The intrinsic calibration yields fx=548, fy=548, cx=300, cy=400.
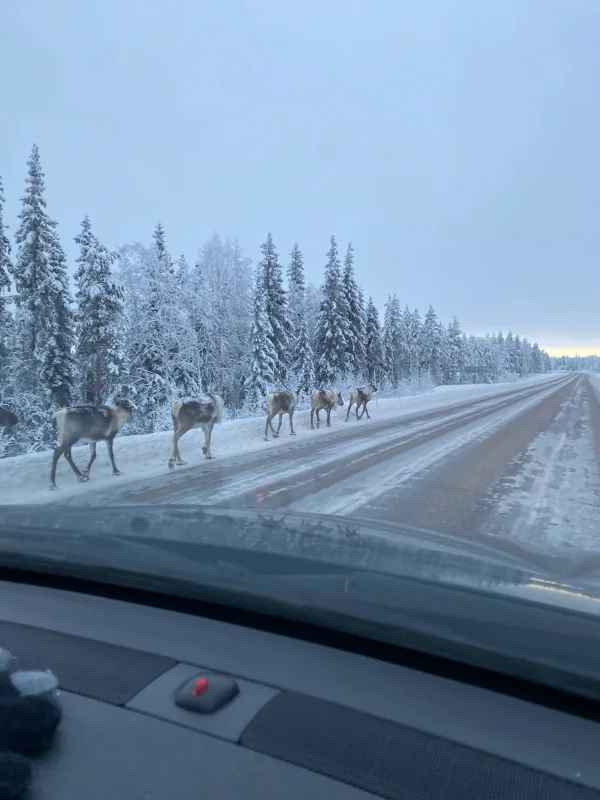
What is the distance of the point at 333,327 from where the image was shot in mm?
41781

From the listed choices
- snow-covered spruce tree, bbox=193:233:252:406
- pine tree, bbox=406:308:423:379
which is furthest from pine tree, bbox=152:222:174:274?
pine tree, bbox=406:308:423:379

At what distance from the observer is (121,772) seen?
1203 mm

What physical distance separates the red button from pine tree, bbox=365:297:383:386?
5092cm

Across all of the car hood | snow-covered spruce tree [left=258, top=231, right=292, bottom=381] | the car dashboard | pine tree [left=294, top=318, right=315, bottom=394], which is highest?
snow-covered spruce tree [left=258, top=231, right=292, bottom=381]

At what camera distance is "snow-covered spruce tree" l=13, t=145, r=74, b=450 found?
86.1ft

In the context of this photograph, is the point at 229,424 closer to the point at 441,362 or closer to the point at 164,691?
the point at 164,691

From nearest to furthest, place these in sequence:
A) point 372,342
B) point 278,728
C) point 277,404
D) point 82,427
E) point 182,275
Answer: point 278,728, point 82,427, point 277,404, point 182,275, point 372,342

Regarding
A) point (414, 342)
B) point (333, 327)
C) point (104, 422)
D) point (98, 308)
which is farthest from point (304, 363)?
point (414, 342)

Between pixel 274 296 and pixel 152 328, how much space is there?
10.6m

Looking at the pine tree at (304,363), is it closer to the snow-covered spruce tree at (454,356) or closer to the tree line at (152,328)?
the tree line at (152,328)

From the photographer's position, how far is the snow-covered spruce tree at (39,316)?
86.1 feet

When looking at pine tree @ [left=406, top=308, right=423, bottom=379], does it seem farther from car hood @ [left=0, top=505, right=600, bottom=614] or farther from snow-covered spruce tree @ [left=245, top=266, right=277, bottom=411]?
car hood @ [left=0, top=505, right=600, bottom=614]

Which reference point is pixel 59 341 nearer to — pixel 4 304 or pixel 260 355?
pixel 4 304

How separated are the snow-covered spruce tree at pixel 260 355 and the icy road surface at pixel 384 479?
833 inches
